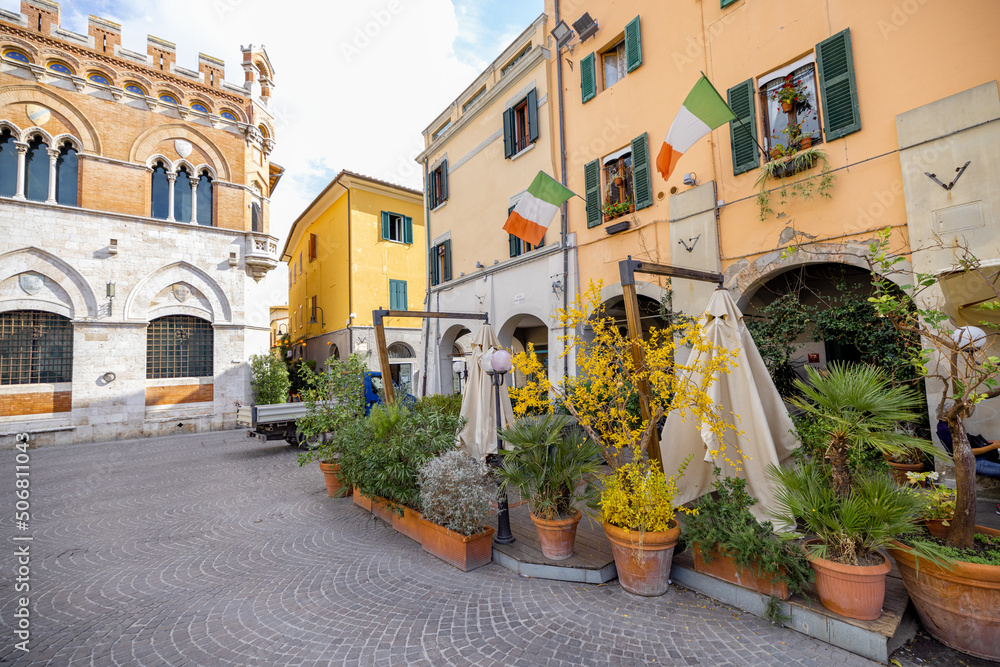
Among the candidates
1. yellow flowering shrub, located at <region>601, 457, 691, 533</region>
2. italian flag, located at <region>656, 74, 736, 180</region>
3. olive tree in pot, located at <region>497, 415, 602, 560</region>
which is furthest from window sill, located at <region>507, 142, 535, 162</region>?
yellow flowering shrub, located at <region>601, 457, 691, 533</region>

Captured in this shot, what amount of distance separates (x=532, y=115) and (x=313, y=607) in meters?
11.3

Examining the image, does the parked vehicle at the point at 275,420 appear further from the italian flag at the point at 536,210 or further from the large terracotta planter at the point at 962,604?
the large terracotta planter at the point at 962,604

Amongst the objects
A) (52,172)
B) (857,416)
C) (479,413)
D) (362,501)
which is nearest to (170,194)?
(52,172)

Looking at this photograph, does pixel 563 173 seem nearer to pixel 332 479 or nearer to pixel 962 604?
pixel 332 479

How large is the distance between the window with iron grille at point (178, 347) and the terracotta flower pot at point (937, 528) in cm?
1990

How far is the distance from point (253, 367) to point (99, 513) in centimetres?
1164

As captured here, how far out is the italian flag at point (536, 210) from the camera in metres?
8.37

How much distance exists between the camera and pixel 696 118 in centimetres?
617

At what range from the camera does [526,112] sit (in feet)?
39.5

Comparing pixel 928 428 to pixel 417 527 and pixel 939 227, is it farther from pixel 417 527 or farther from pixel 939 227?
pixel 417 527

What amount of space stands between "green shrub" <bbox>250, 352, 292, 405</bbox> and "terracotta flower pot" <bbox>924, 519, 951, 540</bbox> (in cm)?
1845

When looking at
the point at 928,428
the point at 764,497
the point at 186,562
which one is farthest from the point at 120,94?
the point at 928,428

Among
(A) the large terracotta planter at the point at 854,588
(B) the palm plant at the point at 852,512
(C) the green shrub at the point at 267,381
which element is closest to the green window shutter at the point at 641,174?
(B) the palm plant at the point at 852,512

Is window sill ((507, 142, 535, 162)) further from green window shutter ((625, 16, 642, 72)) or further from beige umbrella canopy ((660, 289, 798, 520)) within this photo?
beige umbrella canopy ((660, 289, 798, 520))
